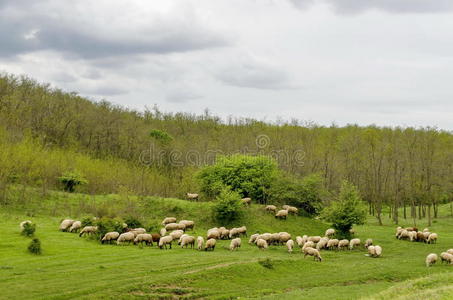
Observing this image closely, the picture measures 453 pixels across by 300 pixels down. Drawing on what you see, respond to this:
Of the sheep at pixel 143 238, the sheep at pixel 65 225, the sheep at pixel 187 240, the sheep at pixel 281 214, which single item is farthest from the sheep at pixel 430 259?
the sheep at pixel 65 225

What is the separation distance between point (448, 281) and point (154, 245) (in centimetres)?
2433

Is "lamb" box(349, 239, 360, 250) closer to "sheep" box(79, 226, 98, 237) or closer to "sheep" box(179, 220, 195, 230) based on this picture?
"sheep" box(179, 220, 195, 230)

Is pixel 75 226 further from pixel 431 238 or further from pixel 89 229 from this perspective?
pixel 431 238

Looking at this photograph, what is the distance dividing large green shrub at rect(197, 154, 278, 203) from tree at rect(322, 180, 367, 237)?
13708 mm

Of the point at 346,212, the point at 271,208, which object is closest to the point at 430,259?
the point at 346,212

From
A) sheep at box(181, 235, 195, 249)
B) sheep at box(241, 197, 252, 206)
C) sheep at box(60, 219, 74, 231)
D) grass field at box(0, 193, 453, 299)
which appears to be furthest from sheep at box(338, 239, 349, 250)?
sheep at box(60, 219, 74, 231)

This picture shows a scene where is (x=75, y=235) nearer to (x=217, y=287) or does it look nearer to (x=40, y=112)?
(x=217, y=287)

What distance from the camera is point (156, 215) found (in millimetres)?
56094

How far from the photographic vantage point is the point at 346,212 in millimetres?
49969

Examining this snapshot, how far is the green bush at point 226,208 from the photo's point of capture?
176 ft

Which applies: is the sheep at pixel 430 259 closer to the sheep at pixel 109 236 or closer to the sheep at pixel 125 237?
the sheep at pixel 125 237

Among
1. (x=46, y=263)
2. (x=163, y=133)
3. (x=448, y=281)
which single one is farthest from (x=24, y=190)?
(x=163, y=133)

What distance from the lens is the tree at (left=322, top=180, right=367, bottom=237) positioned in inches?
1960

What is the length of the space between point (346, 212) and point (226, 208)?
12.5 m
